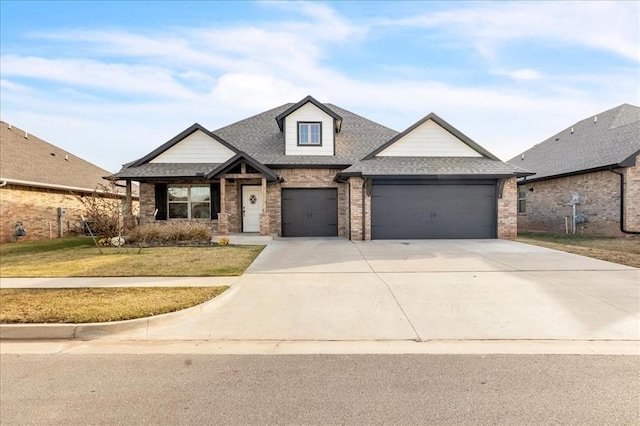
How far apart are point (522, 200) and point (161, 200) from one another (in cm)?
2155

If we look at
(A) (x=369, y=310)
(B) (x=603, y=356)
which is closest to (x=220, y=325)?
(A) (x=369, y=310)

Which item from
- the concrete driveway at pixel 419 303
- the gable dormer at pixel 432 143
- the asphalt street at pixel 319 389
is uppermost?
the gable dormer at pixel 432 143

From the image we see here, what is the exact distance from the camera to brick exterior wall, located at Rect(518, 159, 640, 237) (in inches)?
627

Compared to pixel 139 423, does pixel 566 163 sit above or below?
above

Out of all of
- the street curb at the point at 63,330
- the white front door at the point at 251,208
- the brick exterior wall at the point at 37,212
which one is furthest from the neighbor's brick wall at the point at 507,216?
the brick exterior wall at the point at 37,212

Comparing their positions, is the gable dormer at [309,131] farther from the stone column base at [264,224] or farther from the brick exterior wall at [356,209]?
the stone column base at [264,224]

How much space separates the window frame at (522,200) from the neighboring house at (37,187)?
23702 millimetres

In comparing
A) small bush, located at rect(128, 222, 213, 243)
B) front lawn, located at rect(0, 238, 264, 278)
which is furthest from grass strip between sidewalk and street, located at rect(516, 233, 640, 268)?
small bush, located at rect(128, 222, 213, 243)

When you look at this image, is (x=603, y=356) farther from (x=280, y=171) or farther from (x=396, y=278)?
(x=280, y=171)

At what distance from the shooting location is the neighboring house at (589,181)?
16.0m

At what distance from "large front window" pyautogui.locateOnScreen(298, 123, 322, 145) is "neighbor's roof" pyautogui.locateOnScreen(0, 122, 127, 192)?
9413 millimetres

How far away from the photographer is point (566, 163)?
65.4 ft

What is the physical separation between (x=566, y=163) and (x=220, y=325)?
21358 millimetres

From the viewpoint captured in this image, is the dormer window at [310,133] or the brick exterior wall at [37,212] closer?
the brick exterior wall at [37,212]
